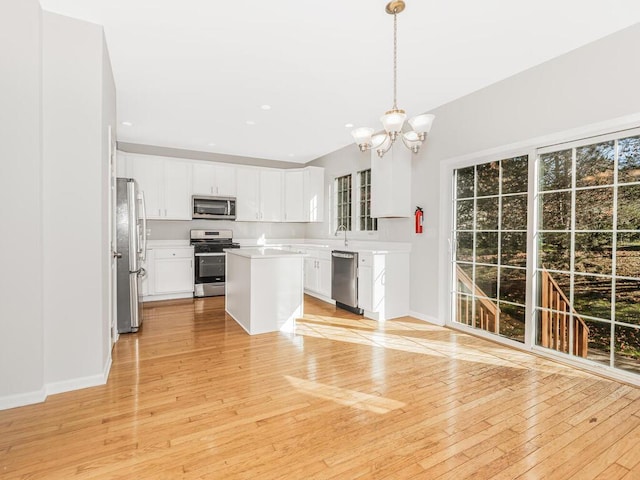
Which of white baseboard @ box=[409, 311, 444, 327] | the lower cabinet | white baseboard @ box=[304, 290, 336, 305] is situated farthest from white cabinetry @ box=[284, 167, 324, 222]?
white baseboard @ box=[409, 311, 444, 327]

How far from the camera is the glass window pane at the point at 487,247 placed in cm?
363

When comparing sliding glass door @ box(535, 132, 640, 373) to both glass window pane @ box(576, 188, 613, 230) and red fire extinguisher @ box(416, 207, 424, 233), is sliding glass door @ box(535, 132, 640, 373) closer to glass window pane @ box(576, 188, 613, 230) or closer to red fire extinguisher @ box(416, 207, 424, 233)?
glass window pane @ box(576, 188, 613, 230)

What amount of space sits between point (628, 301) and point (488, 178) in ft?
5.51

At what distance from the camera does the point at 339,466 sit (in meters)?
1.67

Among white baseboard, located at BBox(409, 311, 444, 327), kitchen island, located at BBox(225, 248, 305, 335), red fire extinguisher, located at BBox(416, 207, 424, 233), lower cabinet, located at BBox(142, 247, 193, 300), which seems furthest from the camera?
lower cabinet, located at BBox(142, 247, 193, 300)

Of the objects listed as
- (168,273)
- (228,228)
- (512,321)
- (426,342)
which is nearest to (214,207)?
(228,228)

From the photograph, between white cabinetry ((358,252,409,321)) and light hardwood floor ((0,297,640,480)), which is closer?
light hardwood floor ((0,297,640,480))

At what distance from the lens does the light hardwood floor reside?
5.51ft

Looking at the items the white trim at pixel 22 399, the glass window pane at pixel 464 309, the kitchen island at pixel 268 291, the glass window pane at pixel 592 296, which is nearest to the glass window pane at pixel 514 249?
the glass window pane at pixel 592 296

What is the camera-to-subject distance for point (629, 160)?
263 cm

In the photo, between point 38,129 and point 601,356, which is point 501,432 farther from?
point 38,129

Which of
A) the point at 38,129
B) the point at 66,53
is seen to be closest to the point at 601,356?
the point at 38,129

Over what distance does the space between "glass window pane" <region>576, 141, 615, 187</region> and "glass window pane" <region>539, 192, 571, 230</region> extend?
0.57 feet

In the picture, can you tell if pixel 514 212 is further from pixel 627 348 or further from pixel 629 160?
pixel 627 348
